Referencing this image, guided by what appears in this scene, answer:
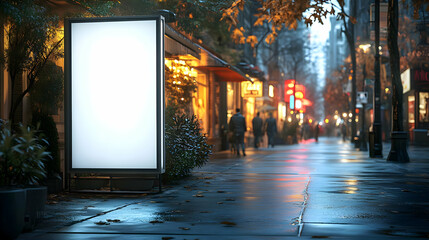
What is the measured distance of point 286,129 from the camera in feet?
177

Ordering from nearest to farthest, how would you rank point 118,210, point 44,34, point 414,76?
point 118,210 → point 44,34 → point 414,76

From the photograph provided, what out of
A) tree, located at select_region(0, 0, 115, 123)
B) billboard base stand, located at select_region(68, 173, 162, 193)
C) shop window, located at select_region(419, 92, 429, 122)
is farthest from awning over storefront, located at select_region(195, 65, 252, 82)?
tree, located at select_region(0, 0, 115, 123)

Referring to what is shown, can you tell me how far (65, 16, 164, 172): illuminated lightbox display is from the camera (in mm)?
11969

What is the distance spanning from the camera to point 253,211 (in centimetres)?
990

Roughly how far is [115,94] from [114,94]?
0.06 ft

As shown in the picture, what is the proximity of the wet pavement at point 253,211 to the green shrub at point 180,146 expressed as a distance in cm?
39

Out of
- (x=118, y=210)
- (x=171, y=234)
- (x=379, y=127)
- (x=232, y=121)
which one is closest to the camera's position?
(x=171, y=234)

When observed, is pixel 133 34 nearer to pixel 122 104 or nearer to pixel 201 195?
pixel 122 104

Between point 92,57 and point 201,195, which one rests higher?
point 92,57

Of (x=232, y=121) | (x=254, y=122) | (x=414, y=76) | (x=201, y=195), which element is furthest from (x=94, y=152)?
(x=414, y=76)

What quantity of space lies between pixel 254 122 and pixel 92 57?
25371mm

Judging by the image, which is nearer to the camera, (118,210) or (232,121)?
(118,210)

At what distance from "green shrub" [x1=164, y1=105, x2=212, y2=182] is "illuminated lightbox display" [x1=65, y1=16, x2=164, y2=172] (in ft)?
8.12

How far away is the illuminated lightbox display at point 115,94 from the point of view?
12.0 metres
